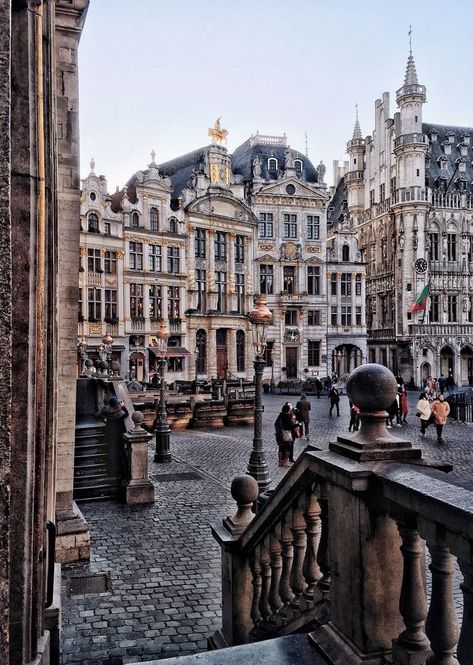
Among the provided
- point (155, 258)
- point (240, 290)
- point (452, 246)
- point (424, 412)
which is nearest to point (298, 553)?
point (424, 412)

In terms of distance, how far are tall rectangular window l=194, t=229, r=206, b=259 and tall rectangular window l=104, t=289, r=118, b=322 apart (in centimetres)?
888

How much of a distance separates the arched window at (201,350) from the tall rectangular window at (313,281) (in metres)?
11.5

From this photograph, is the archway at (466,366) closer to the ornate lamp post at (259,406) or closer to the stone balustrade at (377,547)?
the ornate lamp post at (259,406)

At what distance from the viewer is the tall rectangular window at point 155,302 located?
45188mm

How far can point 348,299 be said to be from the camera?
55.3m

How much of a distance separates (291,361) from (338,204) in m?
26.4

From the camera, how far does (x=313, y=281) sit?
54.4 metres

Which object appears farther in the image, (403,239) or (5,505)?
(403,239)

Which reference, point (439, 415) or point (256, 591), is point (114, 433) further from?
point (439, 415)

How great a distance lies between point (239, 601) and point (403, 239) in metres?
A: 54.7

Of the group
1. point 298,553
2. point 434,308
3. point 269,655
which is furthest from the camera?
point 434,308

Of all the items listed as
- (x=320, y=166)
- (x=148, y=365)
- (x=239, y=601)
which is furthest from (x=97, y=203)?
(x=239, y=601)

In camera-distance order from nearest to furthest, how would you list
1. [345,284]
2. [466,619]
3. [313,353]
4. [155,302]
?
1. [466,619]
2. [155,302]
3. [313,353]
4. [345,284]

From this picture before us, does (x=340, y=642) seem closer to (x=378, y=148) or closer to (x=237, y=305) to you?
(x=237, y=305)
